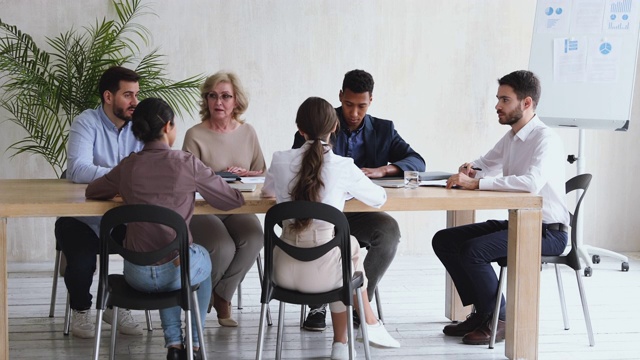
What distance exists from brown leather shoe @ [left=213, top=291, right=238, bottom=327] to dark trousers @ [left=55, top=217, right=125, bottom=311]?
1.82 ft

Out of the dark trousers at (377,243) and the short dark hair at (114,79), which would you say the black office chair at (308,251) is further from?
the short dark hair at (114,79)

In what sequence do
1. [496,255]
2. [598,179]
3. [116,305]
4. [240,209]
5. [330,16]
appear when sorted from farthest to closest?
[598,179]
[330,16]
[496,255]
[240,209]
[116,305]

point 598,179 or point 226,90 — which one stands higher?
point 226,90

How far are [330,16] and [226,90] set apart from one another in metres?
1.84

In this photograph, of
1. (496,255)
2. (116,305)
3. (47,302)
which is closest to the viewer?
(116,305)

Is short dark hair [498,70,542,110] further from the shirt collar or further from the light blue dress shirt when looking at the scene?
the light blue dress shirt

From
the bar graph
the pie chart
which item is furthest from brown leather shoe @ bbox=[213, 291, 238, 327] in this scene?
the bar graph

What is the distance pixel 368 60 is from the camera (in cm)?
593

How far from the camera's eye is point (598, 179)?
6.25 meters

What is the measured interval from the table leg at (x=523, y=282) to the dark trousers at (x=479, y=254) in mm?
173

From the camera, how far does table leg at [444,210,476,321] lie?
423 centimetres

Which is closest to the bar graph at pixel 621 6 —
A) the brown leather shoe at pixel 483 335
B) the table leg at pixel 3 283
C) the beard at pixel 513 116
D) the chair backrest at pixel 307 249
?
the beard at pixel 513 116

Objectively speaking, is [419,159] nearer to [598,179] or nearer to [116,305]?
[116,305]

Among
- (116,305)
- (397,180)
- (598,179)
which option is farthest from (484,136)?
(116,305)
